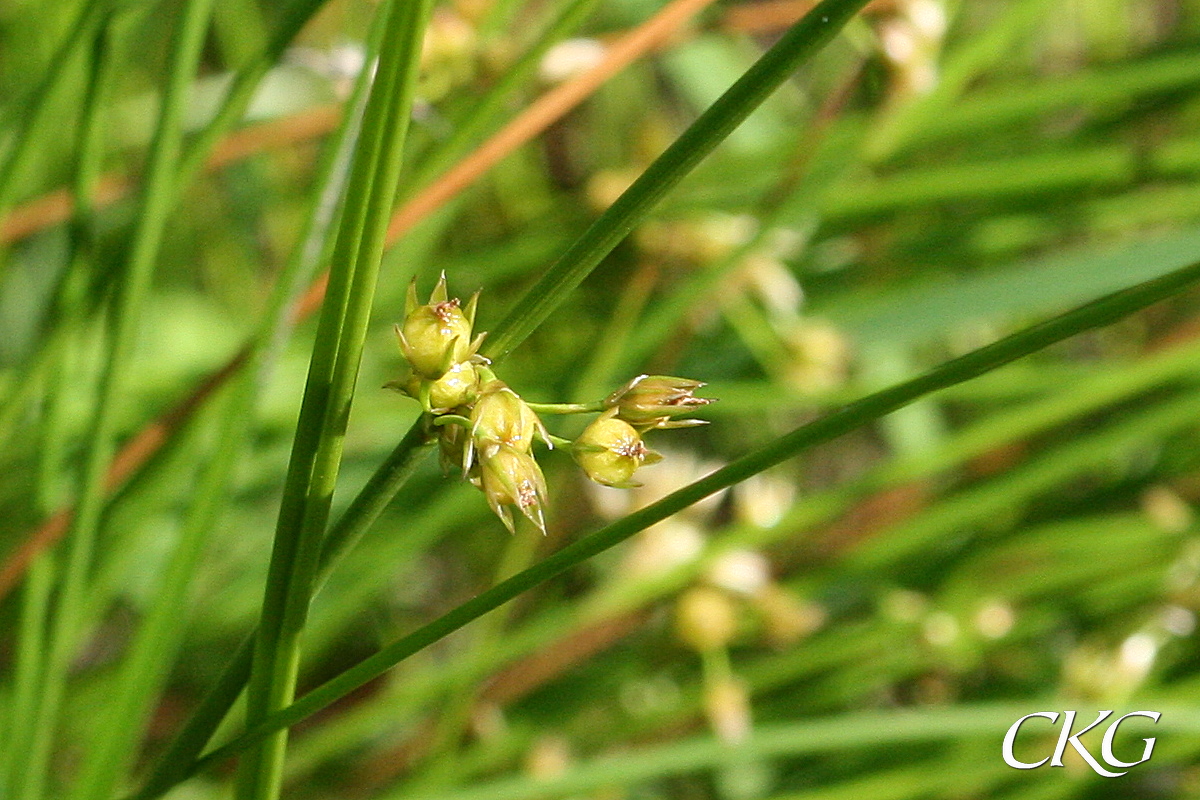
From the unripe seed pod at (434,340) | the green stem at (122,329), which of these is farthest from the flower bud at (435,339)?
the green stem at (122,329)

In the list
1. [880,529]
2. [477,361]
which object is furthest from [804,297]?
[477,361]

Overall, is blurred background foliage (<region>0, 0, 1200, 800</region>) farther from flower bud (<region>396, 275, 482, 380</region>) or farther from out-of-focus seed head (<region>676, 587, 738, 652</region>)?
flower bud (<region>396, 275, 482, 380</region>)

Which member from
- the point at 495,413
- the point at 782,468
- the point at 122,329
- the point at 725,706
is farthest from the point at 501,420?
the point at 782,468

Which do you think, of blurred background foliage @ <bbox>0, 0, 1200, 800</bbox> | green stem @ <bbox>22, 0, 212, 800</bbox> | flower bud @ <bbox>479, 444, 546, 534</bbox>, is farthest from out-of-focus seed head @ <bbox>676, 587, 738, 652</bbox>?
flower bud @ <bbox>479, 444, 546, 534</bbox>

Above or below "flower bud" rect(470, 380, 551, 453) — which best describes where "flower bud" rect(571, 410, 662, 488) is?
above

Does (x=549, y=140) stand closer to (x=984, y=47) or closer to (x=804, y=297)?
(x=804, y=297)

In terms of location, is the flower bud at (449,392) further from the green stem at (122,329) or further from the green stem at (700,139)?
the green stem at (122,329)

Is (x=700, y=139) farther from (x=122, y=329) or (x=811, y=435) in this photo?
(x=122, y=329)
